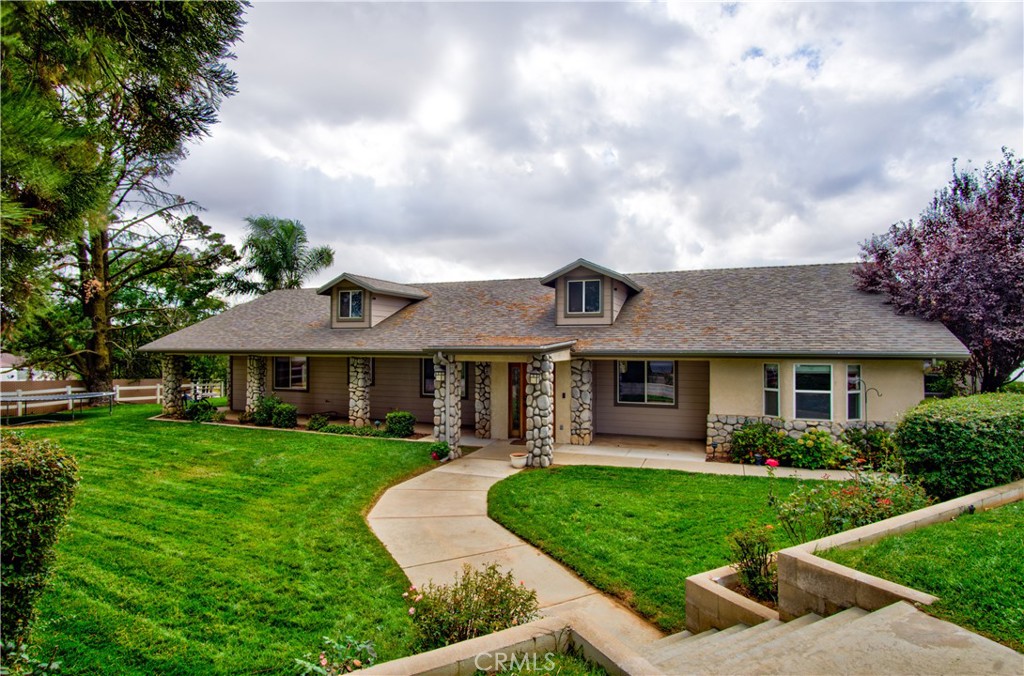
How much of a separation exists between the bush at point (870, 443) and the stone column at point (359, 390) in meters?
13.6

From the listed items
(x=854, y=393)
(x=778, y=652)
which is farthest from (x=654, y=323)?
(x=778, y=652)

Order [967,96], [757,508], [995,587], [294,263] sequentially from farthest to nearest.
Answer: [294,263]
[967,96]
[757,508]
[995,587]

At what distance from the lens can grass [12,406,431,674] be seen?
14.2 ft

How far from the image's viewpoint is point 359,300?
18.1 m

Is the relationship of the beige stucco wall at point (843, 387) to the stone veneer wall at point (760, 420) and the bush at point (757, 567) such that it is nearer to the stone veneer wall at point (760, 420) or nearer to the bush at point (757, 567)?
the stone veneer wall at point (760, 420)

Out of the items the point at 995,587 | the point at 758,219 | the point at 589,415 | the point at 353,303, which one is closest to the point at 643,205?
Answer: the point at 758,219

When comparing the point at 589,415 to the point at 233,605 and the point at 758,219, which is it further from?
the point at 233,605

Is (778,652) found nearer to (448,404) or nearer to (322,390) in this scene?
(448,404)

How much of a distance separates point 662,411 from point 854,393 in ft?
15.8

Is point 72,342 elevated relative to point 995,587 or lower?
elevated

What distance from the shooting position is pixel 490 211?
53.1ft

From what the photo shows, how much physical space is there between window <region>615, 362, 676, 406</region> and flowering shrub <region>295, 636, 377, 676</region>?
11.8 m

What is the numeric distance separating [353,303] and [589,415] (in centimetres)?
978

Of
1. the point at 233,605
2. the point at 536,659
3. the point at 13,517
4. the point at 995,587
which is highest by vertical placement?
the point at 13,517
